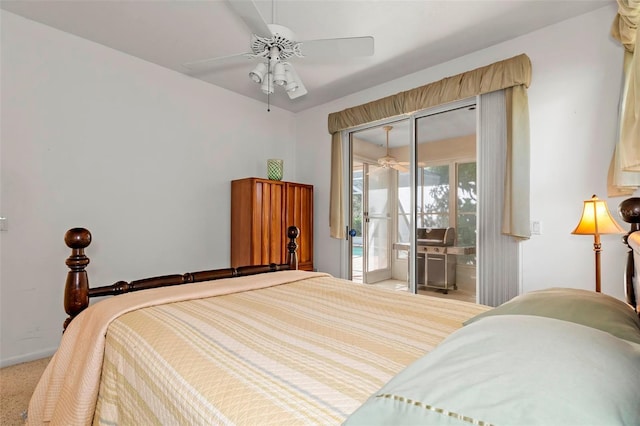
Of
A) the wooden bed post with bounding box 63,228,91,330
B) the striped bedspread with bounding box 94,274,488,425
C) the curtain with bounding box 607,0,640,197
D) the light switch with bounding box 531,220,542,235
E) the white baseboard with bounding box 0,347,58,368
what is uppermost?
the curtain with bounding box 607,0,640,197

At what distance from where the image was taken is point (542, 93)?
251cm

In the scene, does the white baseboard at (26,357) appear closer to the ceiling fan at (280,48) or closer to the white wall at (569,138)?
the ceiling fan at (280,48)

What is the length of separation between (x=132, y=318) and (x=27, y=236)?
2013mm

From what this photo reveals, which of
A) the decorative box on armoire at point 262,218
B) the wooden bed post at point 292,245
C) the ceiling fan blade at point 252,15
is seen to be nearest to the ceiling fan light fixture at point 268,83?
the ceiling fan blade at point 252,15

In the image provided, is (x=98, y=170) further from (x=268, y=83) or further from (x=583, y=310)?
(x=583, y=310)

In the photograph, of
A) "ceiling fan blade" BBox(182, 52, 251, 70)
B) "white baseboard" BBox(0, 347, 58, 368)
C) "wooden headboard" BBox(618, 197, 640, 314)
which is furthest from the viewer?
"white baseboard" BBox(0, 347, 58, 368)

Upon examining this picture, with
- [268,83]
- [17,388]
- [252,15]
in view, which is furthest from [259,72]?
[17,388]

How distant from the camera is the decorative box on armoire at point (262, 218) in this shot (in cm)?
347

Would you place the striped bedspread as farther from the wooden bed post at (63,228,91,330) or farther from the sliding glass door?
the sliding glass door

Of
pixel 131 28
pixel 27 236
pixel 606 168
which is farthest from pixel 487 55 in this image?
pixel 27 236

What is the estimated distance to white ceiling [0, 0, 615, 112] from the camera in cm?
227

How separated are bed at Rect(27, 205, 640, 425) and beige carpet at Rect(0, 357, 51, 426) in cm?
76

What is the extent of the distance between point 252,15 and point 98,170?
6.96ft

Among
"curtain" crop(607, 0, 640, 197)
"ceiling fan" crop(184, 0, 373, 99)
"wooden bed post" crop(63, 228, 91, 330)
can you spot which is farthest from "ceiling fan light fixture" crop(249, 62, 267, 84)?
"curtain" crop(607, 0, 640, 197)
